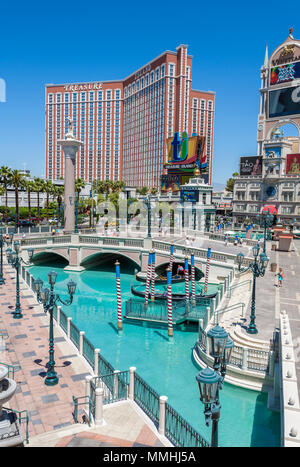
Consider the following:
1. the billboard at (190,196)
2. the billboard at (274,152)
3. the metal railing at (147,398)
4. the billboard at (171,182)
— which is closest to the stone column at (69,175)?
the billboard at (190,196)

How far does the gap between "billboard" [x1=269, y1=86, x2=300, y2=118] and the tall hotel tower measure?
39.2m

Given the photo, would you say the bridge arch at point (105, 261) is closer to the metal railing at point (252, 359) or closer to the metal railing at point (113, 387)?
the metal railing at point (252, 359)

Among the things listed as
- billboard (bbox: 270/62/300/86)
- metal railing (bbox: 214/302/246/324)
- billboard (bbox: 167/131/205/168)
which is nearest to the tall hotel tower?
billboard (bbox: 167/131/205/168)

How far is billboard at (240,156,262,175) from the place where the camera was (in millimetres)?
83869

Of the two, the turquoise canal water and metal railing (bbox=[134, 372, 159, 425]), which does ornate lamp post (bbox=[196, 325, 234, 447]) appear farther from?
the turquoise canal water

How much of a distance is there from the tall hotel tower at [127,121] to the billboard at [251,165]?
41077 millimetres

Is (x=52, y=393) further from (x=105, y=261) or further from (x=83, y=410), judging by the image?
(x=105, y=261)

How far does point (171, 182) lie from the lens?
90688mm

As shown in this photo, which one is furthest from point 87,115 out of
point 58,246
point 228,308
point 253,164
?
point 228,308

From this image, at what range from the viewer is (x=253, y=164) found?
278ft

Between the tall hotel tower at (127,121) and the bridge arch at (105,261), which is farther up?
the tall hotel tower at (127,121)

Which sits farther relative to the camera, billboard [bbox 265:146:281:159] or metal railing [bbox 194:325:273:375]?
billboard [bbox 265:146:281:159]

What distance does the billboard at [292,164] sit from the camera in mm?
77688
